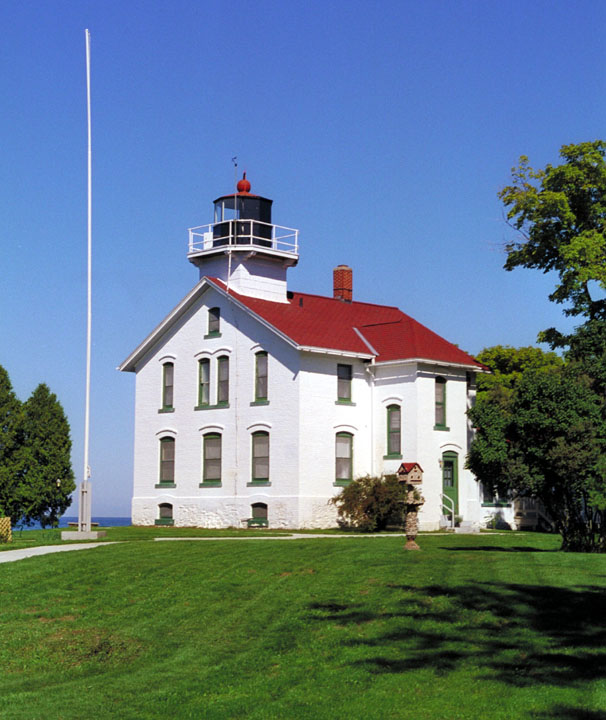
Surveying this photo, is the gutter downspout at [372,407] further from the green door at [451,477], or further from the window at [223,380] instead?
the window at [223,380]

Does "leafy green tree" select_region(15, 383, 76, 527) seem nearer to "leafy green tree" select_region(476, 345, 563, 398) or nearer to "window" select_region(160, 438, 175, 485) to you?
"window" select_region(160, 438, 175, 485)

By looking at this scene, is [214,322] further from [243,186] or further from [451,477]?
[451,477]

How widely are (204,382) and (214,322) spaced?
2400 mm

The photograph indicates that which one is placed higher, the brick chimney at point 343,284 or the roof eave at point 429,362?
the brick chimney at point 343,284

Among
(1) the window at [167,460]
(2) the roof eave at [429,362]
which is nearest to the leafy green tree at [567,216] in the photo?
(2) the roof eave at [429,362]

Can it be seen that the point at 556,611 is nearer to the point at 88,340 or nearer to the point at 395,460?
the point at 88,340

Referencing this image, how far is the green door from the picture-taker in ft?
129

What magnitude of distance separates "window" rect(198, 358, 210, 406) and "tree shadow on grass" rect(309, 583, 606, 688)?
975 inches

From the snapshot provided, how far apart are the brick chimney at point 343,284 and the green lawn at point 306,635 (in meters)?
24.2

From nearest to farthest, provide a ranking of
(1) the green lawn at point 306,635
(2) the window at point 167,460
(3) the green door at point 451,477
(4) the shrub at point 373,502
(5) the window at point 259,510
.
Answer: (1) the green lawn at point 306,635
(4) the shrub at point 373,502
(5) the window at point 259,510
(3) the green door at point 451,477
(2) the window at point 167,460

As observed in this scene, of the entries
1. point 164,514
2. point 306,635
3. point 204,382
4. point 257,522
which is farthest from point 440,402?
point 306,635

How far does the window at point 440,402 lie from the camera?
1550 inches

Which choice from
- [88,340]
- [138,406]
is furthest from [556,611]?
[138,406]

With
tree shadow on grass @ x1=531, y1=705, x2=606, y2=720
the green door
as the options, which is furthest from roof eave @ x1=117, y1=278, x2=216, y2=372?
tree shadow on grass @ x1=531, y1=705, x2=606, y2=720
